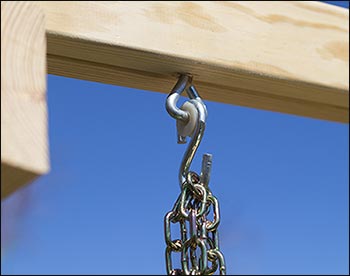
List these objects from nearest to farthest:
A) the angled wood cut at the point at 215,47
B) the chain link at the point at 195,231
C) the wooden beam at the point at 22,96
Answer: the wooden beam at the point at 22,96, the chain link at the point at 195,231, the angled wood cut at the point at 215,47

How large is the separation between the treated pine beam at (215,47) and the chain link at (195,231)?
0.14 meters

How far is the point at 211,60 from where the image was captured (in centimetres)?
76

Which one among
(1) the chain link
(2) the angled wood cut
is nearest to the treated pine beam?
(2) the angled wood cut

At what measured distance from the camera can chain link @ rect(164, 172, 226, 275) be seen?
0.62 meters

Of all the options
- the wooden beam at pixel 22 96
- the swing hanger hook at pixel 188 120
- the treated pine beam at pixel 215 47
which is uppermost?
the treated pine beam at pixel 215 47

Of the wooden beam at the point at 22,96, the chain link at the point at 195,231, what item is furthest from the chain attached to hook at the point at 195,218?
the wooden beam at the point at 22,96

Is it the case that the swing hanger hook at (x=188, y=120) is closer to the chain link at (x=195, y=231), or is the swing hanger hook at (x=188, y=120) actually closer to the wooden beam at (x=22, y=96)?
the chain link at (x=195, y=231)

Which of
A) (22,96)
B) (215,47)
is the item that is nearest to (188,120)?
(215,47)

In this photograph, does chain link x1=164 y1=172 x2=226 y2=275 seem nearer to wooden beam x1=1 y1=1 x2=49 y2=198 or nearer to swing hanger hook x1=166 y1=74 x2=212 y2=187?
swing hanger hook x1=166 y1=74 x2=212 y2=187

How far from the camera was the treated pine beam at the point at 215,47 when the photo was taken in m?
0.72

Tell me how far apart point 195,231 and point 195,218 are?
0.01 metres

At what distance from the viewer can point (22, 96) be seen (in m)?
0.44

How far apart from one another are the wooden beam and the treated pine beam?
0.22 meters

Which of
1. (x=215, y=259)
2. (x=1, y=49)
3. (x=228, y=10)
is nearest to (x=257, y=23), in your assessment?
(x=228, y=10)
